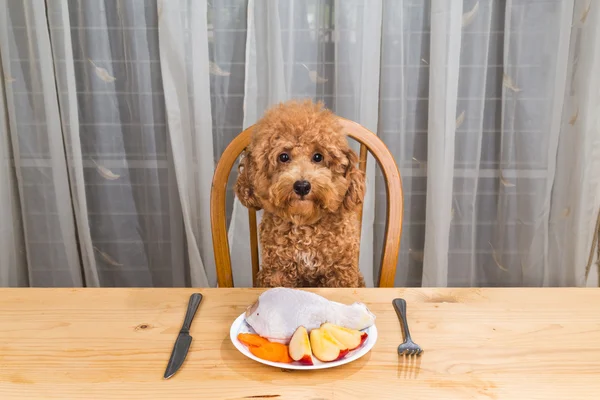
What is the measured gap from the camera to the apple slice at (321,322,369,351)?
0.73 meters

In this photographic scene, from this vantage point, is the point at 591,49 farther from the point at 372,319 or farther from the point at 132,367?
the point at 132,367

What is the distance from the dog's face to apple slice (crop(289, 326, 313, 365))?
312 millimetres

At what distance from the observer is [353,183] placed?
3.39 ft

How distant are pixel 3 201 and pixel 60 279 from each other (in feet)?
1.14

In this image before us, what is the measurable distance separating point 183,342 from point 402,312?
1.18 ft

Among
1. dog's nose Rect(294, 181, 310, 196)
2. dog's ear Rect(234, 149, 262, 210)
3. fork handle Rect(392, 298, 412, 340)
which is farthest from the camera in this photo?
dog's ear Rect(234, 149, 262, 210)

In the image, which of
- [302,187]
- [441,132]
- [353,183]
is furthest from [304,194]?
[441,132]

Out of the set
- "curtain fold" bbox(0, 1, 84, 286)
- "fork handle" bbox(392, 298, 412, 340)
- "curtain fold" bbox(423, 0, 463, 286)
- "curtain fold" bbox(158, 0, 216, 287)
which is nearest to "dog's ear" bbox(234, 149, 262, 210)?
"fork handle" bbox(392, 298, 412, 340)

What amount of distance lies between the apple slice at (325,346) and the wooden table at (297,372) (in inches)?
0.8

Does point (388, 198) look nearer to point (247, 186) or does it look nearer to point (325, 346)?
point (247, 186)

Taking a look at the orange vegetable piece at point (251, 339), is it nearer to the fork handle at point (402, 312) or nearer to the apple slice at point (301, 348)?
the apple slice at point (301, 348)

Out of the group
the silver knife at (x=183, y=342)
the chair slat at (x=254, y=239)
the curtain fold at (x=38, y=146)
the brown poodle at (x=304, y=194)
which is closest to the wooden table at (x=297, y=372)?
the silver knife at (x=183, y=342)

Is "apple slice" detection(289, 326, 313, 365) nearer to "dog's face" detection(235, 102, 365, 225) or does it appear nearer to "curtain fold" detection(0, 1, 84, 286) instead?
"dog's face" detection(235, 102, 365, 225)

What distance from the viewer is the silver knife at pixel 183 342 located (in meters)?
0.72
